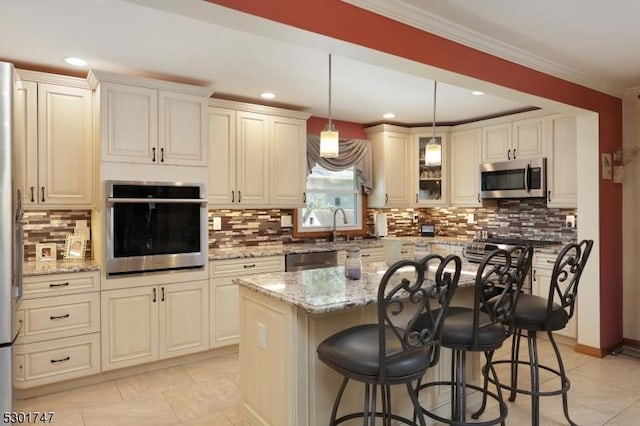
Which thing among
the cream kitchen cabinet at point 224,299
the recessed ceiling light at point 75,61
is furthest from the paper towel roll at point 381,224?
the recessed ceiling light at point 75,61

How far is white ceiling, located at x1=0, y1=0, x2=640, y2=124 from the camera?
2268mm

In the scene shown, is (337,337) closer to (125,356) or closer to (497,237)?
(125,356)

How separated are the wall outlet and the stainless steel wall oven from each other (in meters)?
3.80

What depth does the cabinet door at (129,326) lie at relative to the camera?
327 centimetres

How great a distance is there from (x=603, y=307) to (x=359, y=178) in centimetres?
293

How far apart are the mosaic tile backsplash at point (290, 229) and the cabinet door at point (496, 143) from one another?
1.94 ft

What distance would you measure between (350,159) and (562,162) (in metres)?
2.32

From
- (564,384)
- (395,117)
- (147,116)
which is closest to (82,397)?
(147,116)

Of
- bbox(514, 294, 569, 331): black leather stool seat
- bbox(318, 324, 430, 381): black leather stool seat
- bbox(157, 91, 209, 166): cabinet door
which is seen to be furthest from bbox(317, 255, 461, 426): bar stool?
bbox(157, 91, 209, 166): cabinet door

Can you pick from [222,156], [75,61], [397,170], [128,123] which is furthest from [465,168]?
[75,61]

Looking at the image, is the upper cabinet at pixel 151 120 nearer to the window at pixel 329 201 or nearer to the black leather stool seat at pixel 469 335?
the window at pixel 329 201

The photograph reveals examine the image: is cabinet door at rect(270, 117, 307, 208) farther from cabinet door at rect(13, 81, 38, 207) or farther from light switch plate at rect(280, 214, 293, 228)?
cabinet door at rect(13, 81, 38, 207)

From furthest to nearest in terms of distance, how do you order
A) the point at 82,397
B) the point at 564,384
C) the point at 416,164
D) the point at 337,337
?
the point at 416,164
the point at 82,397
the point at 564,384
the point at 337,337

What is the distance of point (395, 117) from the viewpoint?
5.09 m
